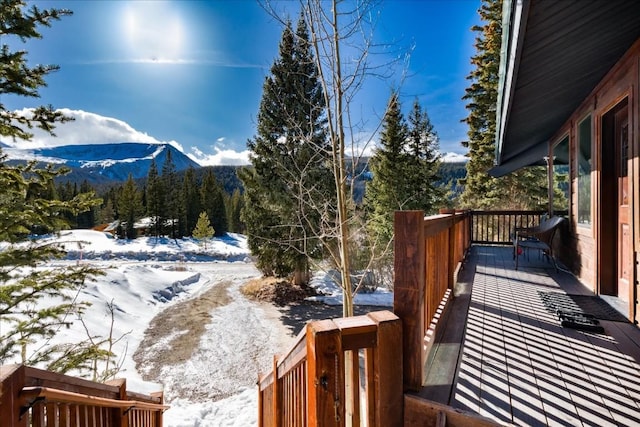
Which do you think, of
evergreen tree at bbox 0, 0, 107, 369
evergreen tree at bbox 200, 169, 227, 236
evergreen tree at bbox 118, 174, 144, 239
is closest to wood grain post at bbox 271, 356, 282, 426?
evergreen tree at bbox 0, 0, 107, 369

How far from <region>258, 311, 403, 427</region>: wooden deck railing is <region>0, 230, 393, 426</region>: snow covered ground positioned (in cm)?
430

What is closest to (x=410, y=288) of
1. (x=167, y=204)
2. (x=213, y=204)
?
(x=167, y=204)

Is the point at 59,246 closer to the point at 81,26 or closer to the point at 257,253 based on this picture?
the point at 81,26

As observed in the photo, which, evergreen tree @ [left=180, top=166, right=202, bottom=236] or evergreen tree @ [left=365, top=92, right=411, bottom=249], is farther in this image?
evergreen tree @ [left=180, top=166, right=202, bottom=236]

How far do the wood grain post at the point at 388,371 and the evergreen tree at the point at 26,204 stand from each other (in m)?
4.68

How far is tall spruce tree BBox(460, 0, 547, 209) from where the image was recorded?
45.4ft

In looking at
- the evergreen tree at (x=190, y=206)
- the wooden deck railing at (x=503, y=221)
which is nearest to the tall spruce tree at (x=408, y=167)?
the wooden deck railing at (x=503, y=221)

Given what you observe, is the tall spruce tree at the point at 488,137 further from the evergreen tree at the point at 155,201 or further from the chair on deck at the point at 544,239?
the evergreen tree at the point at 155,201

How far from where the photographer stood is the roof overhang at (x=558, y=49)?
7.65 feet

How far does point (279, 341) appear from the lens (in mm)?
8727

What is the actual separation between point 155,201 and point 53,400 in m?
37.3

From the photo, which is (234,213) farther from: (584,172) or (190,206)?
(584,172)

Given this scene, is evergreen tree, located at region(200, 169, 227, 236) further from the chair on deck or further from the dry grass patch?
the chair on deck

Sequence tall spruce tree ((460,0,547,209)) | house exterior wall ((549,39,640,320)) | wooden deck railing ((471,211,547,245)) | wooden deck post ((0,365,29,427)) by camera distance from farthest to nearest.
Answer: tall spruce tree ((460,0,547,209)) < wooden deck railing ((471,211,547,245)) < house exterior wall ((549,39,640,320)) < wooden deck post ((0,365,29,427))
